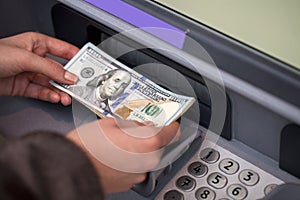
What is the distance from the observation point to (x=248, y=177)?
112 centimetres

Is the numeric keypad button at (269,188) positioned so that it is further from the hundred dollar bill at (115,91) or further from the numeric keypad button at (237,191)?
the hundred dollar bill at (115,91)

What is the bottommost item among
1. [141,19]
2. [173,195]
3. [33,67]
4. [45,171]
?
[173,195]

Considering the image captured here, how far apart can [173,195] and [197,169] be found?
0.08m

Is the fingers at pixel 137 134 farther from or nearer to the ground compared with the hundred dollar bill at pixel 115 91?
farther from the ground

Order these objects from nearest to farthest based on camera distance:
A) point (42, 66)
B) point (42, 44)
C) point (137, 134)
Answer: point (137, 134), point (42, 66), point (42, 44)

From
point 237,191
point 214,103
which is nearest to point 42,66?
point 214,103

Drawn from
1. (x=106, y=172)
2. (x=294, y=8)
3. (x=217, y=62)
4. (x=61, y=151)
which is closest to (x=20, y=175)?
(x=61, y=151)

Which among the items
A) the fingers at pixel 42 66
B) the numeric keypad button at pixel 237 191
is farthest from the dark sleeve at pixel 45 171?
the fingers at pixel 42 66

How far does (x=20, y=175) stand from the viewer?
54cm

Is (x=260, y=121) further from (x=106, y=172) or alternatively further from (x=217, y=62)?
(x=106, y=172)

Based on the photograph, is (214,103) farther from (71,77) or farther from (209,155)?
(71,77)

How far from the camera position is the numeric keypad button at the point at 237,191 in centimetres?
109

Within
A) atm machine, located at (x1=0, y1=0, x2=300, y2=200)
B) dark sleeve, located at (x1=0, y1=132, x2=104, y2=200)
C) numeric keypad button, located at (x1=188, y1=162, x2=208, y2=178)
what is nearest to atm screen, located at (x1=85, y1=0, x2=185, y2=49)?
atm machine, located at (x1=0, y1=0, x2=300, y2=200)

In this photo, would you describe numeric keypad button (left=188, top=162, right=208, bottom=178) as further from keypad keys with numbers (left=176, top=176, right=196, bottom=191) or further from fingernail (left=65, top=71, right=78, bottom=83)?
fingernail (left=65, top=71, right=78, bottom=83)
